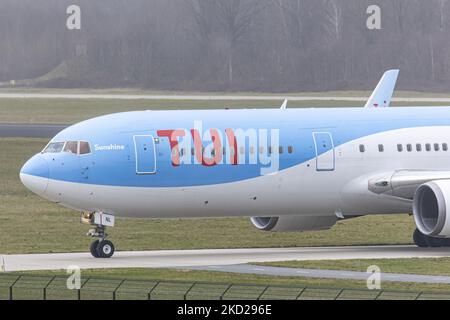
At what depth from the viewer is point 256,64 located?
252 feet

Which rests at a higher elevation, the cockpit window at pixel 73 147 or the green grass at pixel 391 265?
the cockpit window at pixel 73 147

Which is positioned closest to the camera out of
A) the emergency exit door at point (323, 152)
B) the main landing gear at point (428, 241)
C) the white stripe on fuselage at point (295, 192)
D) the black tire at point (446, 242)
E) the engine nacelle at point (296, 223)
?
the white stripe on fuselage at point (295, 192)

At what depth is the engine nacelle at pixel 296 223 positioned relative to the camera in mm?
40409

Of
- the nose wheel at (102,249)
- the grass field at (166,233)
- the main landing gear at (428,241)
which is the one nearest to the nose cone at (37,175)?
the nose wheel at (102,249)

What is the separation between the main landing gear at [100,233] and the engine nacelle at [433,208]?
8.04 m

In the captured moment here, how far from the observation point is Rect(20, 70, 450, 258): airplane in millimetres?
36938

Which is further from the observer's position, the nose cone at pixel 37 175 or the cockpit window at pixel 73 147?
the cockpit window at pixel 73 147

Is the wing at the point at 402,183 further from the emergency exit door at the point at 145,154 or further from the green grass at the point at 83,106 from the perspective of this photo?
the green grass at the point at 83,106

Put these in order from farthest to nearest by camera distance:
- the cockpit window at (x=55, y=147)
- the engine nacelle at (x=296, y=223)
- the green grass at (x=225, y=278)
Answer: the engine nacelle at (x=296, y=223) < the cockpit window at (x=55, y=147) < the green grass at (x=225, y=278)

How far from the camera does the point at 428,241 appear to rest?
4003 centimetres

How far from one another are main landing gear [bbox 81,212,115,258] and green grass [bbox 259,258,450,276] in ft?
14.4

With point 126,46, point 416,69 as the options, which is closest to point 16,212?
point 126,46
